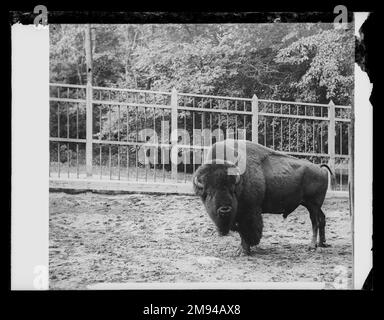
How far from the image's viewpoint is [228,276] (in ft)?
14.9

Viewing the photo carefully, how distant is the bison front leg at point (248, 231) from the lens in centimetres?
462

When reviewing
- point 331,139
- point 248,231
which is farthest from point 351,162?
point 248,231

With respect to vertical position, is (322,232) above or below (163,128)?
below

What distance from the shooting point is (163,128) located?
467 cm

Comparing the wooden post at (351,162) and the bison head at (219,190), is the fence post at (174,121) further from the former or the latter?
the wooden post at (351,162)

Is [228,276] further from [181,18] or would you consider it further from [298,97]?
[181,18]

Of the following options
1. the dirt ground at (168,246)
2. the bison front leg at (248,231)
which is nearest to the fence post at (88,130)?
the dirt ground at (168,246)

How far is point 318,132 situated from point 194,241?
Answer: 1323 mm

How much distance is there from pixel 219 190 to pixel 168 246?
59cm

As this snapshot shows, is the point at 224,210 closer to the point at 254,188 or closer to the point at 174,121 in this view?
the point at 254,188

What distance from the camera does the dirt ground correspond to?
454 cm

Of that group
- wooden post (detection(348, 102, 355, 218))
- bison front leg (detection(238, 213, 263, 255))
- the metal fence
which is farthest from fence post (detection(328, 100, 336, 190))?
bison front leg (detection(238, 213, 263, 255))

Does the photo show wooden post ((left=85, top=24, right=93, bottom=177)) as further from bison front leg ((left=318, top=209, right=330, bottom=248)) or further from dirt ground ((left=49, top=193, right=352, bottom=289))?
bison front leg ((left=318, top=209, right=330, bottom=248))

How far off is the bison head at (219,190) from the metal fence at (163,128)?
12 cm
